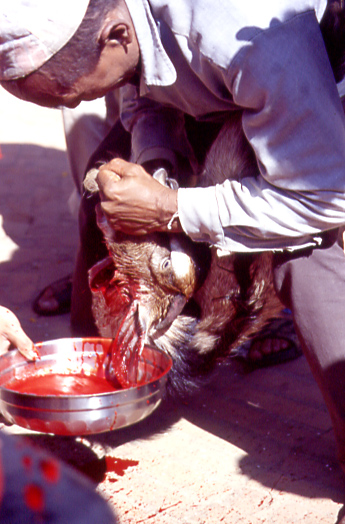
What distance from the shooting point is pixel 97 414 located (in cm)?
188

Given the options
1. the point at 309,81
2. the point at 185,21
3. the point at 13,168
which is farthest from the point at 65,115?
the point at 309,81

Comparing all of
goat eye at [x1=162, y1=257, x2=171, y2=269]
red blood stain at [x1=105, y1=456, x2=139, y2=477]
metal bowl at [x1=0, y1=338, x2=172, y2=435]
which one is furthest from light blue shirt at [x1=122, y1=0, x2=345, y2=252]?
red blood stain at [x1=105, y1=456, x2=139, y2=477]

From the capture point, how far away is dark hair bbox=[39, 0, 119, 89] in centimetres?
188

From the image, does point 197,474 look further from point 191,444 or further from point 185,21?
point 185,21

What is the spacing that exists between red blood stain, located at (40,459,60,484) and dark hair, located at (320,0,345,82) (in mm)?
1802

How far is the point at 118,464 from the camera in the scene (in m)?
2.28

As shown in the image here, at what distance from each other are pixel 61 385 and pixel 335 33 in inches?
56.1

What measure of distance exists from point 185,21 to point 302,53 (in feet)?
1.16

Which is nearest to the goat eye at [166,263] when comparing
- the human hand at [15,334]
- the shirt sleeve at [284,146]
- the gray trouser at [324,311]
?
the shirt sleeve at [284,146]

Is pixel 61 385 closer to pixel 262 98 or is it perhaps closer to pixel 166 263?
pixel 166 263

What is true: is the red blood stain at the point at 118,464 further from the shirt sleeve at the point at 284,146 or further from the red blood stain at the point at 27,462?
the red blood stain at the point at 27,462

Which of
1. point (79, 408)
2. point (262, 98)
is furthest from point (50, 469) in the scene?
point (262, 98)

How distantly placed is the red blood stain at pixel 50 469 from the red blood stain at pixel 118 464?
1740 mm

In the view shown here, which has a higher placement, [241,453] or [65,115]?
[65,115]
